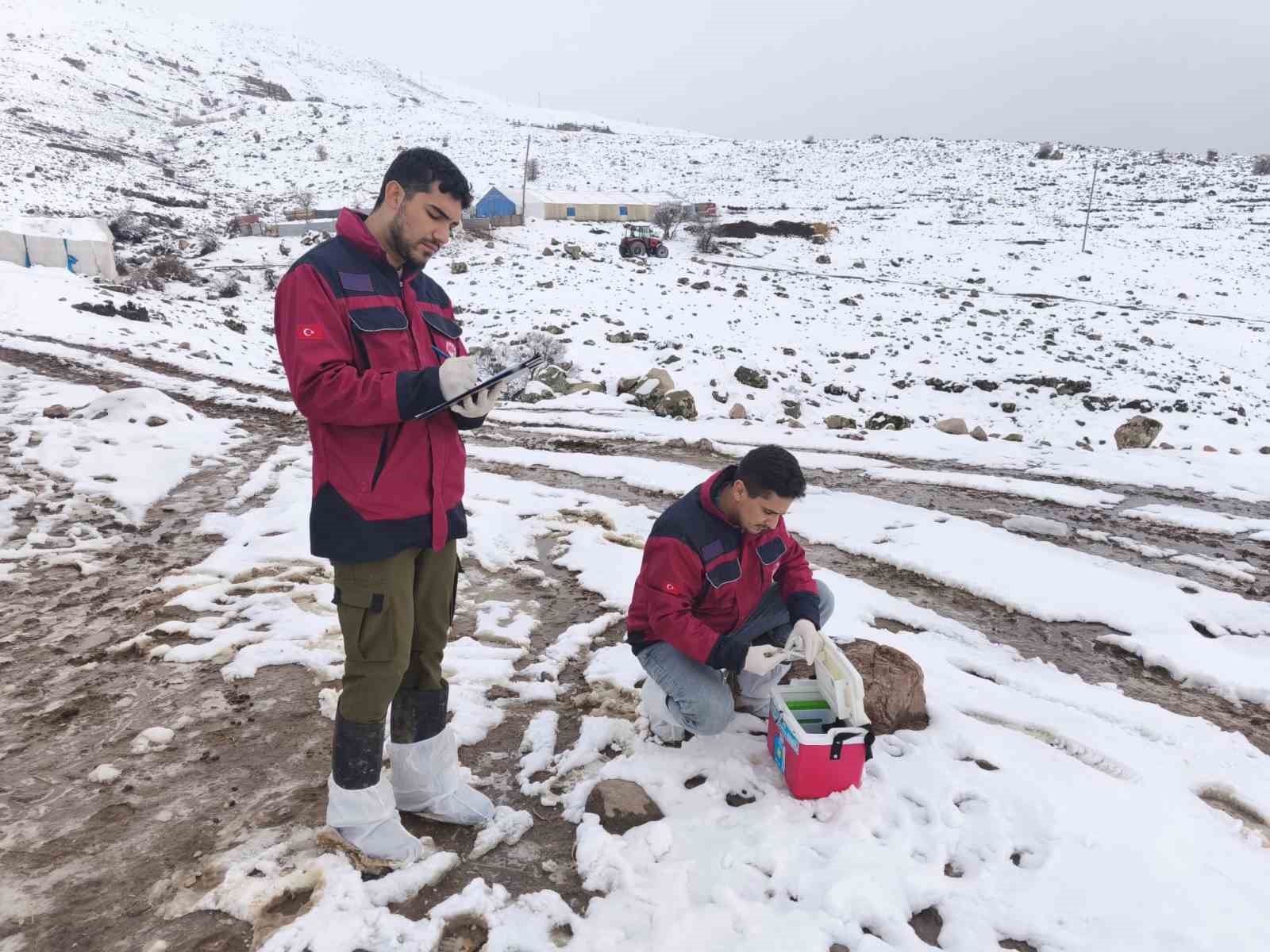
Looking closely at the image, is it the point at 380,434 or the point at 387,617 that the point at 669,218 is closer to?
the point at 380,434

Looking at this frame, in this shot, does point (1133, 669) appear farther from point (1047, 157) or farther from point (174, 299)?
point (1047, 157)

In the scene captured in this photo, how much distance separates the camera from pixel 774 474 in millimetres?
2574

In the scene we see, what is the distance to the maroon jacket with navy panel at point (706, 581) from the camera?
2746mm

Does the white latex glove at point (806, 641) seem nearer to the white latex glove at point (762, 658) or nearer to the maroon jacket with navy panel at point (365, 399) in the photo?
the white latex glove at point (762, 658)

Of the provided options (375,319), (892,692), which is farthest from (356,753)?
(892,692)

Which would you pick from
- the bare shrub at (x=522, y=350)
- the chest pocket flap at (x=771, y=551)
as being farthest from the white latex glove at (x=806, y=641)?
the bare shrub at (x=522, y=350)

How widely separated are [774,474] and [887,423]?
8887 mm

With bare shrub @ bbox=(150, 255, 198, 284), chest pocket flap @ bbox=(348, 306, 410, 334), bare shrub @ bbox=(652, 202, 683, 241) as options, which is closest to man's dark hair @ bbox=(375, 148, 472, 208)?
chest pocket flap @ bbox=(348, 306, 410, 334)

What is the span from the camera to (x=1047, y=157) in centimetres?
5034

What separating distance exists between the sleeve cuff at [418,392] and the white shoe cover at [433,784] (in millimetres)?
1208

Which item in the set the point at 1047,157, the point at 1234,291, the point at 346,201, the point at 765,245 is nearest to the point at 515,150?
the point at 346,201

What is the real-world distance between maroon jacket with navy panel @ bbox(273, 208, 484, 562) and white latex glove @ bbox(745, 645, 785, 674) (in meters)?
1.23

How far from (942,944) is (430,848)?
1.61 meters

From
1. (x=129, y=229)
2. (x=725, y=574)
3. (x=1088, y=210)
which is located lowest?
(x=725, y=574)
